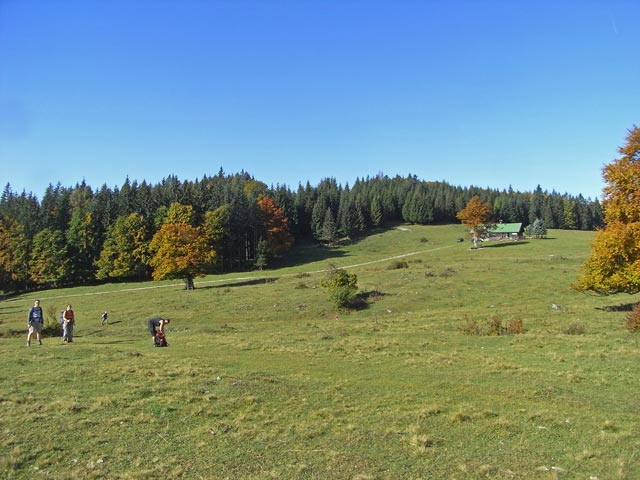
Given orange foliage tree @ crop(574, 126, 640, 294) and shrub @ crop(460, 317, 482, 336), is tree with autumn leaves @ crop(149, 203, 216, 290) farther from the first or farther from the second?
orange foliage tree @ crop(574, 126, 640, 294)

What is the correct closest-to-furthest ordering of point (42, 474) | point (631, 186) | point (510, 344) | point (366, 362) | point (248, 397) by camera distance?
point (42, 474) < point (248, 397) < point (366, 362) < point (510, 344) < point (631, 186)

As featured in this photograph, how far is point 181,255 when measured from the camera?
2776 inches

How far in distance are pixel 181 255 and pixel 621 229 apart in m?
57.6

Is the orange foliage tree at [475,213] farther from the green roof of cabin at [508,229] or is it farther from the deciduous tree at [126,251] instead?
the deciduous tree at [126,251]

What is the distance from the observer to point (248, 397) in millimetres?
14297

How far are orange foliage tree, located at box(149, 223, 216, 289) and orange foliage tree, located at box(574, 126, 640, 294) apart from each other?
175 ft

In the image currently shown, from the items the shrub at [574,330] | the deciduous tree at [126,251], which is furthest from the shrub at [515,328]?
the deciduous tree at [126,251]

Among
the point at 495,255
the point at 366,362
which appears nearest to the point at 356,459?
the point at 366,362

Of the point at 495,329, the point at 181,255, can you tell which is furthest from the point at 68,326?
the point at 181,255

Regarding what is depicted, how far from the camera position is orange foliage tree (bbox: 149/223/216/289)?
69188 mm

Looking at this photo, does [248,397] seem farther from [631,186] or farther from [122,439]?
[631,186]

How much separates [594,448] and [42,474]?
468 inches

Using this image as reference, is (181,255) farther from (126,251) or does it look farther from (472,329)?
(472,329)

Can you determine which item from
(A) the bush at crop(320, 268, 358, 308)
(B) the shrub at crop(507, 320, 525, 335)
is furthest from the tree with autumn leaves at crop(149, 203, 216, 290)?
(B) the shrub at crop(507, 320, 525, 335)
